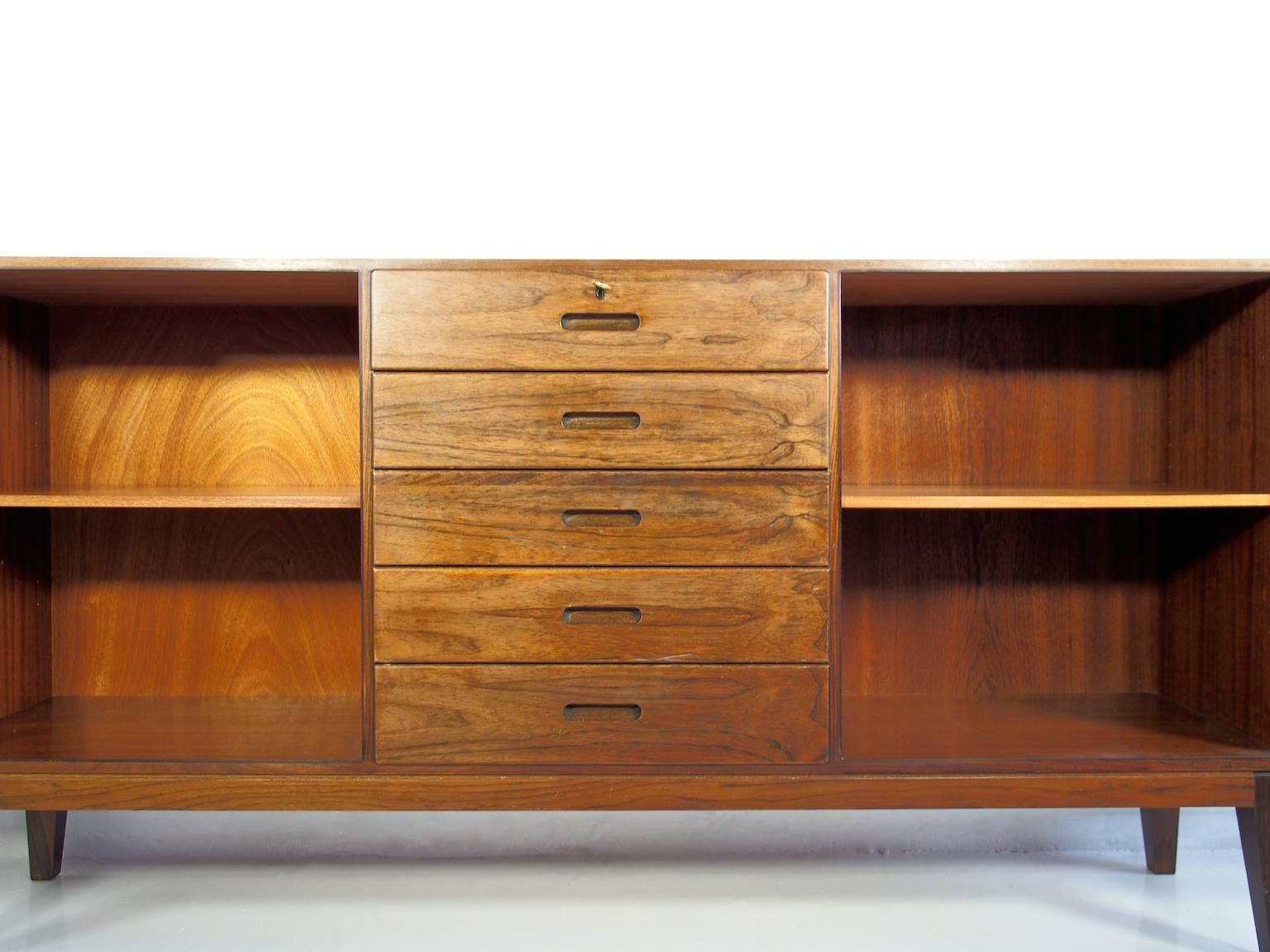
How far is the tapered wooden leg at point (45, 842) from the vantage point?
194 centimetres

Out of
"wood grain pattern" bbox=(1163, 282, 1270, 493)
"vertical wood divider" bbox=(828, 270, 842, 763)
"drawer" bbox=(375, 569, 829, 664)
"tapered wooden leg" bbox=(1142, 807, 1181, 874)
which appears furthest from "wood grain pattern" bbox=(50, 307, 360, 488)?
"tapered wooden leg" bbox=(1142, 807, 1181, 874)

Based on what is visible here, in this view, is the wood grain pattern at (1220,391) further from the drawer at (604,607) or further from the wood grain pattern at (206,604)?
the wood grain pattern at (206,604)

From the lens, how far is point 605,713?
61.9 inches

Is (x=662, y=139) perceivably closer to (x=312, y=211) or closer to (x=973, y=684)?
(x=312, y=211)

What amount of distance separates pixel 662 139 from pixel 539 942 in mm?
1599

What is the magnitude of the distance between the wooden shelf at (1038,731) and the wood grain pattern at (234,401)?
3.74 feet

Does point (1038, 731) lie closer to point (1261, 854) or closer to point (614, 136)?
point (1261, 854)

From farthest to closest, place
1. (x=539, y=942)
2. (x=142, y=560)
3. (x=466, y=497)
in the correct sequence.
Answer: (x=142, y=560), (x=539, y=942), (x=466, y=497)

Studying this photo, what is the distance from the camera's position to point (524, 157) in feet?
6.98

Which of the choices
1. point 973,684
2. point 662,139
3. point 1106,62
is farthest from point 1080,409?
point 662,139

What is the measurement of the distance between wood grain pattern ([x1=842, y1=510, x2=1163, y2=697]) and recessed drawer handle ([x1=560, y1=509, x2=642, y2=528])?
0.63 metres

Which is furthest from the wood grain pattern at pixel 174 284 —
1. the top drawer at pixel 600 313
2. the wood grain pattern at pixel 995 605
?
the wood grain pattern at pixel 995 605

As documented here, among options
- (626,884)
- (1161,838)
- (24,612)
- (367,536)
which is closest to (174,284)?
(367,536)

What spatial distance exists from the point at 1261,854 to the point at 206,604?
1.92m
